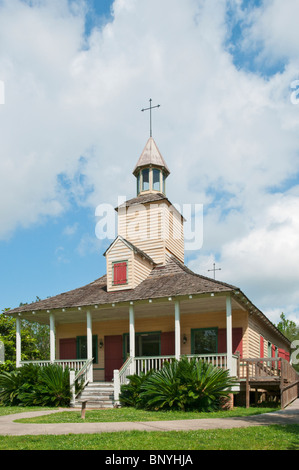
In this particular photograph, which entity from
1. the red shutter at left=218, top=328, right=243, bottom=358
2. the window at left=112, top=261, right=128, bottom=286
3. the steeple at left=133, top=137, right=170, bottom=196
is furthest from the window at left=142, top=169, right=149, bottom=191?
the red shutter at left=218, top=328, right=243, bottom=358

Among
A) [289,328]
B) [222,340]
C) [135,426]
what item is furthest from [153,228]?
[289,328]

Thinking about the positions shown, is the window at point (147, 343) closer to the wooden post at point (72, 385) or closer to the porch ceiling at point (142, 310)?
the porch ceiling at point (142, 310)

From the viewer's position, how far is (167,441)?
25.7ft

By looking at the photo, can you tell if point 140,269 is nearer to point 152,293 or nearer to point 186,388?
point 152,293

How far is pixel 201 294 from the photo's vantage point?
16594 mm

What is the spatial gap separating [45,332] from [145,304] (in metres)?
26.2

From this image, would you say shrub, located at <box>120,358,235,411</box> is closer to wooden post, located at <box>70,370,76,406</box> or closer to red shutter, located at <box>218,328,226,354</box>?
wooden post, located at <box>70,370,76,406</box>

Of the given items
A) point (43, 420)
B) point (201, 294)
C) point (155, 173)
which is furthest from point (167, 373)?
point (155, 173)

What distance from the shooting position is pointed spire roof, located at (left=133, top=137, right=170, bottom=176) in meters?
24.7

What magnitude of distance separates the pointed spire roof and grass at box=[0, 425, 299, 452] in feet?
56.6

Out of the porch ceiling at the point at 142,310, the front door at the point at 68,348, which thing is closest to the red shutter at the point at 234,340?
the porch ceiling at the point at 142,310

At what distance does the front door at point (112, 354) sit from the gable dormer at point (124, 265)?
9.07 feet

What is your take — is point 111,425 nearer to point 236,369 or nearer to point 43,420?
point 43,420

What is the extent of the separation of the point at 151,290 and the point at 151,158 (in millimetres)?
8560
